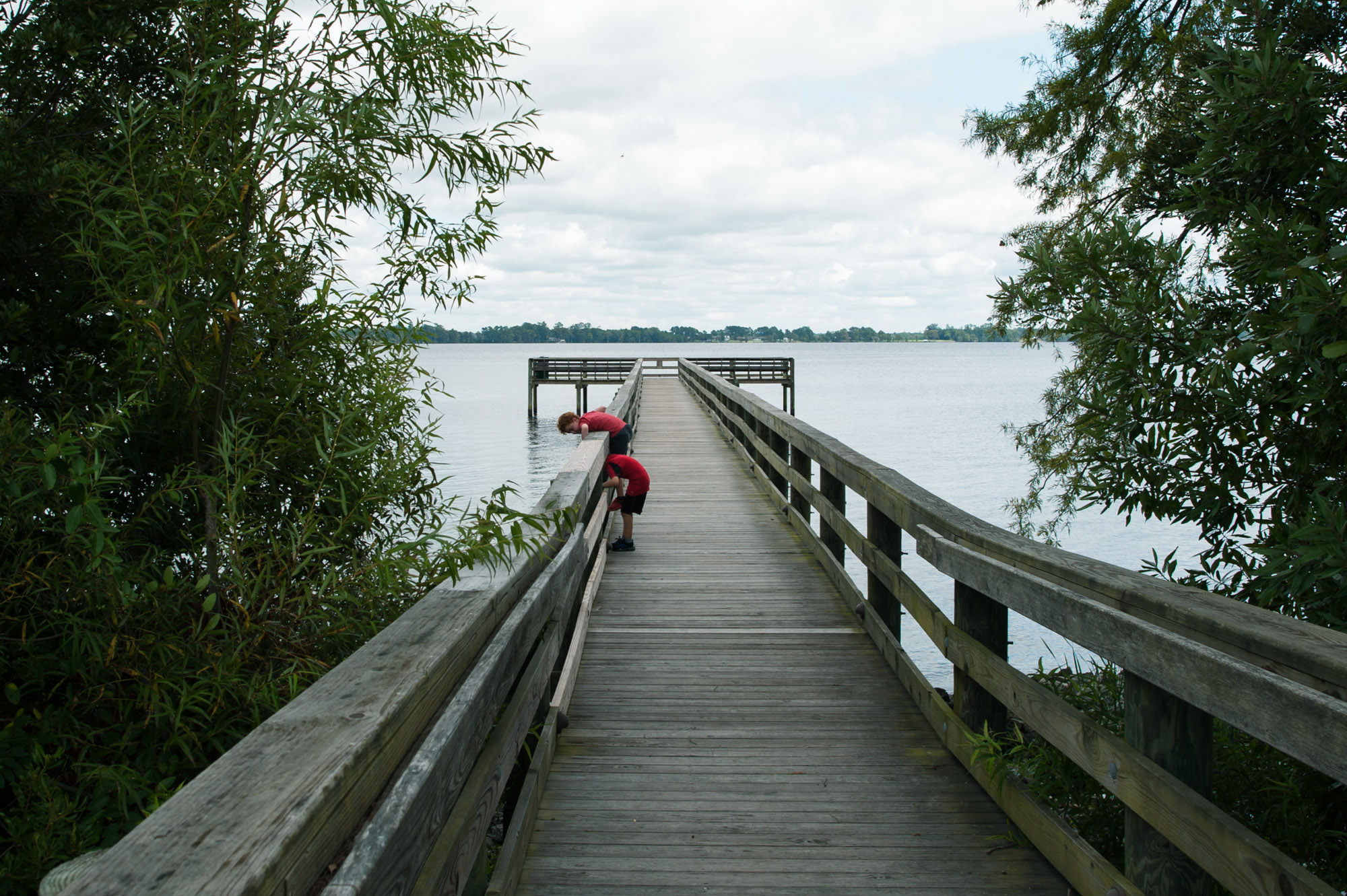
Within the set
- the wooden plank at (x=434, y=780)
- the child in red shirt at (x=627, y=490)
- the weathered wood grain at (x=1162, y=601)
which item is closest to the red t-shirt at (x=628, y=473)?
the child in red shirt at (x=627, y=490)

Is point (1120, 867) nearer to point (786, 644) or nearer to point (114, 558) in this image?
point (786, 644)

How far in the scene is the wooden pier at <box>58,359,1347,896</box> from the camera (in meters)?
1.31

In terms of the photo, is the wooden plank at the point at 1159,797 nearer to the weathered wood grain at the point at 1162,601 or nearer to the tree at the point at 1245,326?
the weathered wood grain at the point at 1162,601

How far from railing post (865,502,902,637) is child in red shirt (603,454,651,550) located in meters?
2.55

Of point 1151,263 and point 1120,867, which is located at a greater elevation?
point 1151,263

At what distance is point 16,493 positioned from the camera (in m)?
2.79

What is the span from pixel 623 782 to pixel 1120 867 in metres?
1.61

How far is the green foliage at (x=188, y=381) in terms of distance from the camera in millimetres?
3143

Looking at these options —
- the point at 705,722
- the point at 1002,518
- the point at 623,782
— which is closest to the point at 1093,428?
the point at 705,722

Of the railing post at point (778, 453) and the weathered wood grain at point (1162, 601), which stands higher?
the weathered wood grain at point (1162, 601)

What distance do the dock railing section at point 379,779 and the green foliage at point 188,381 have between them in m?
0.38

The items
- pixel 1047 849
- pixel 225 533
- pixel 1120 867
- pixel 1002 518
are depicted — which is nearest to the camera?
pixel 1047 849

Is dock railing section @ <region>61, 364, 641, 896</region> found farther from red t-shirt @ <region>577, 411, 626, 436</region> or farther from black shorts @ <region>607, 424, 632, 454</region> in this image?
black shorts @ <region>607, 424, 632, 454</region>

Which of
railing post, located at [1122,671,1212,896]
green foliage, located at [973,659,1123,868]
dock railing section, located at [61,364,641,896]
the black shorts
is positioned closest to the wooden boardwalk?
green foliage, located at [973,659,1123,868]
